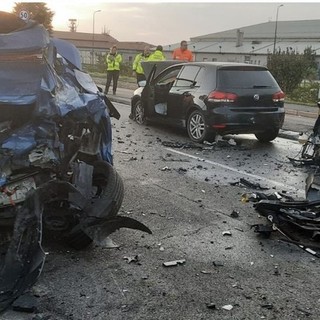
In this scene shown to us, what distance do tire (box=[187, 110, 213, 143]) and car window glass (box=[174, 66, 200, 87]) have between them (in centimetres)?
71

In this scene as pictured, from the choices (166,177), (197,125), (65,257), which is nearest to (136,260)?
(65,257)

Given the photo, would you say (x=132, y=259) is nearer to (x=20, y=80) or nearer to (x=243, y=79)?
(x=20, y=80)

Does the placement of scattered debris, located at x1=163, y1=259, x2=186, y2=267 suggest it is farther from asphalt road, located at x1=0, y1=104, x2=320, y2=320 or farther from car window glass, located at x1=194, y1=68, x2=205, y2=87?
car window glass, located at x1=194, y1=68, x2=205, y2=87

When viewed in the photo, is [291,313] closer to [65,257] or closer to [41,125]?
[65,257]

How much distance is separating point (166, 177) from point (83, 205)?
3140 millimetres

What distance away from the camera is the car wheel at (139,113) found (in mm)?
11760

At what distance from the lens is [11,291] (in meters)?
3.23

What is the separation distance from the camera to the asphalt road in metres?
3.28

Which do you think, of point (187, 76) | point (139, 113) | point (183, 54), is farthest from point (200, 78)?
point (183, 54)

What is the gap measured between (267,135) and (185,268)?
21.8 feet

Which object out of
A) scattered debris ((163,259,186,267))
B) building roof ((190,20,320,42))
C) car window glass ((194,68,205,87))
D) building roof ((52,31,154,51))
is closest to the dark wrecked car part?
scattered debris ((163,259,186,267))

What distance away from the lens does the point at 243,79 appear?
9391mm

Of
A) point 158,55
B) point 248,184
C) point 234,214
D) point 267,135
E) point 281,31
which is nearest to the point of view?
point 234,214

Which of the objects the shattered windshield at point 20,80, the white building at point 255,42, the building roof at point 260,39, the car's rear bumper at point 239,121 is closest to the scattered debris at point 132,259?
the shattered windshield at point 20,80
